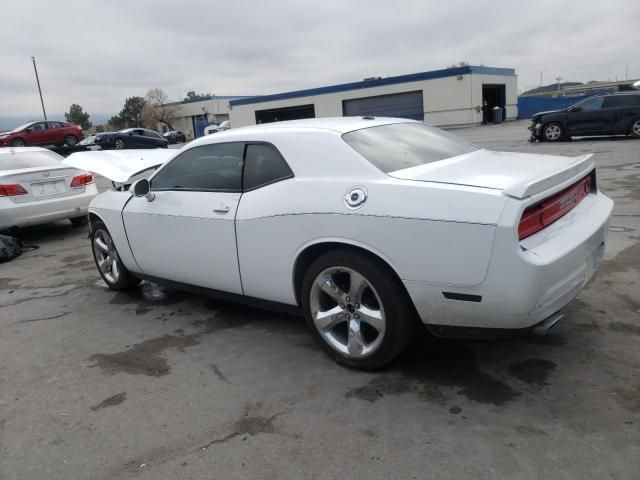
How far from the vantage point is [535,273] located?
262cm

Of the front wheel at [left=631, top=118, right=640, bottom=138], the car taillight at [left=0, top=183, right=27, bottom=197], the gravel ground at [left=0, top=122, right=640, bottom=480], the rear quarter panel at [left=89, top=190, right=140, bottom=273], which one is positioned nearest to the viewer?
the gravel ground at [left=0, top=122, right=640, bottom=480]

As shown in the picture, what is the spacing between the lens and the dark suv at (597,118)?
1630 centimetres

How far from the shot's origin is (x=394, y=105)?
128 feet

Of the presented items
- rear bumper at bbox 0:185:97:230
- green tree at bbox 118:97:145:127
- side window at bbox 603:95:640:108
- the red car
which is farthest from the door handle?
green tree at bbox 118:97:145:127

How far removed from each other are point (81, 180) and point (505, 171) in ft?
23.8

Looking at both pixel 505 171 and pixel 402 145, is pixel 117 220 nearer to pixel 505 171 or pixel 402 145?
pixel 402 145

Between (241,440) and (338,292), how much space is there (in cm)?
104

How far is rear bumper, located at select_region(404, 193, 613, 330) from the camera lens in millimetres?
2611

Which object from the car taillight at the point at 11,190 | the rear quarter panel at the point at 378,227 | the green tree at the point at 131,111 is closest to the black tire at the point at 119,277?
the rear quarter panel at the point at 378,227

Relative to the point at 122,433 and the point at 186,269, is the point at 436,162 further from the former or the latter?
the point at 122,433

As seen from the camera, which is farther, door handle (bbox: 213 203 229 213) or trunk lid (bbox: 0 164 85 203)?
trunk lid (bbox: 0 164 85 203)

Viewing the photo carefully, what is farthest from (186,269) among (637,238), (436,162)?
(637,238)

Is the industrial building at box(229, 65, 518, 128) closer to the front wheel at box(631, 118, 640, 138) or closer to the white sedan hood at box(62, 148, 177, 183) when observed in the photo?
the front wheel at box(631, 118, 640, 138)

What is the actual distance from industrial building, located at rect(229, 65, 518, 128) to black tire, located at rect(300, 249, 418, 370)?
34884mm
